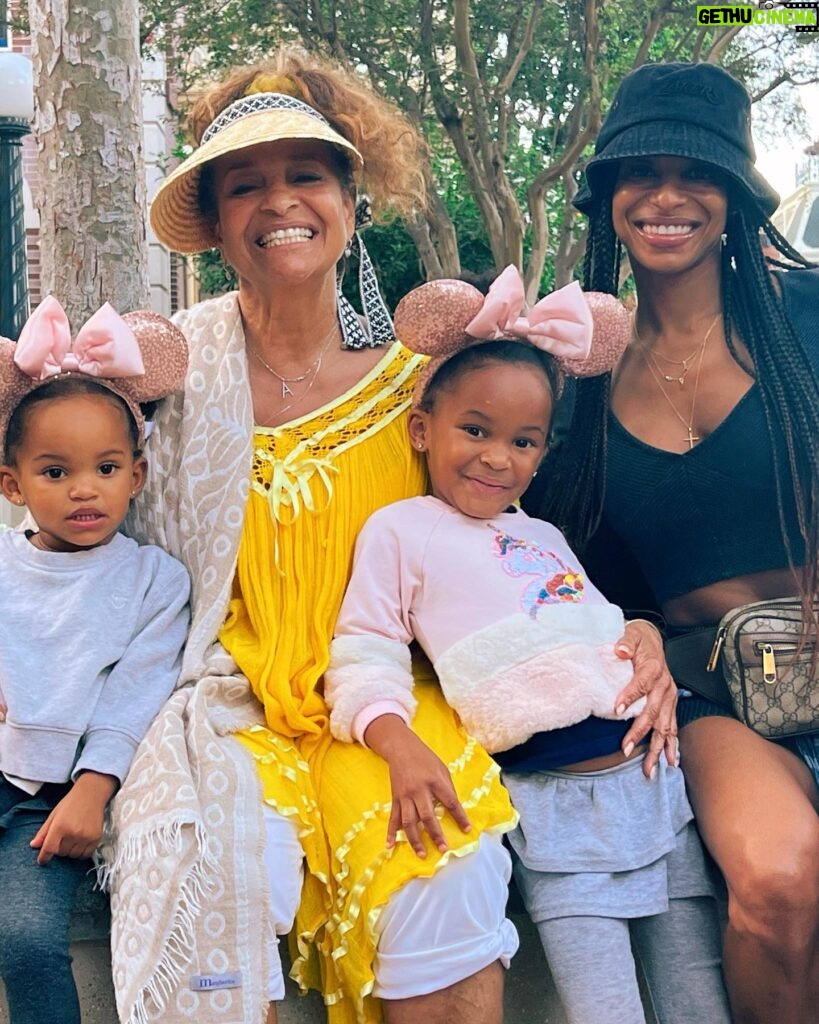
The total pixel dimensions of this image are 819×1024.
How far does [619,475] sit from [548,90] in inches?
394

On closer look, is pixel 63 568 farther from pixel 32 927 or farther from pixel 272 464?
pixel 32 927

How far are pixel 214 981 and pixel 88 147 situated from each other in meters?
3.33

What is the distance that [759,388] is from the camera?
9.49 feet

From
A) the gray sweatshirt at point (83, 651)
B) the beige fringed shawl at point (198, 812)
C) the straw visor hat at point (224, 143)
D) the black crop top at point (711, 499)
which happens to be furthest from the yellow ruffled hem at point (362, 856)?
the straw visor hat at point (224, 143)

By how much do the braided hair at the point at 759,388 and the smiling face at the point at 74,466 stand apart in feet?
3.63

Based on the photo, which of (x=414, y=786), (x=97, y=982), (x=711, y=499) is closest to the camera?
(x=414, y=786)

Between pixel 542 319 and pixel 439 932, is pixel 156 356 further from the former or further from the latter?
pixel 439 932

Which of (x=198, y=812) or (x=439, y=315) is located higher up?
(x=439, y=315)

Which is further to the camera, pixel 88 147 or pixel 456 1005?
pixel 88 147

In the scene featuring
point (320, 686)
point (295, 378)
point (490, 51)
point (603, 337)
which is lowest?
point (320, 686)

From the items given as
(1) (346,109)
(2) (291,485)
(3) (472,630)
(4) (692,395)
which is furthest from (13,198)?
(3) (472,630)

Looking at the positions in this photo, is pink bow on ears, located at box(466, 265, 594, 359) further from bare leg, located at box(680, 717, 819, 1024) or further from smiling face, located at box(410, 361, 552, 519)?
bare leg, located at box(680, 717, 819, 1024)

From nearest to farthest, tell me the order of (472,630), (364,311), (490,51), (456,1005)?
(456,1005) < (472,630) < (364,311) < (490,51)

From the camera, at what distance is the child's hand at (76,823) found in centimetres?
230
